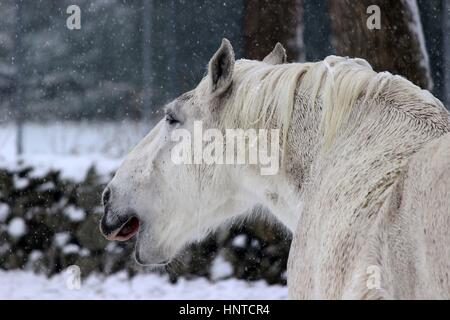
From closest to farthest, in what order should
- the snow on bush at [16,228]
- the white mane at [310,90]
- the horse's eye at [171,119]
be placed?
the white mane at [310,90] → the horse's eye at [171,119] → the snow on bush at [16,228]

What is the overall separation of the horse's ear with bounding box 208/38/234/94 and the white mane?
3 cm

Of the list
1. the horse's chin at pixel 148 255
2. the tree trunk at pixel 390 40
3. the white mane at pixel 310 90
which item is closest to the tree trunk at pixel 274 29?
the tree trunk at pixel 390 40

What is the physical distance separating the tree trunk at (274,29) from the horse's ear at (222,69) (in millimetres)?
3568

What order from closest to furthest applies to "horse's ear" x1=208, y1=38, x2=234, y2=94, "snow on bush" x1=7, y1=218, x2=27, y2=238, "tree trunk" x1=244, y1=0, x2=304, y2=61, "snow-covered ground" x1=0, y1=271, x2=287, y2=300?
1. "horse's ear" x1=208, y1=38, x2=234, y2=94
2. "snow-covered ground" x1=0, y1=271, x2=287, y2=300
3. "tree trunk" x1=244, y1=0, x2=304, y2=61
4. "snow on bush" x1=7, y1=218, x2=27, y2=238

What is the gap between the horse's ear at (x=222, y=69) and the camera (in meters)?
2.16

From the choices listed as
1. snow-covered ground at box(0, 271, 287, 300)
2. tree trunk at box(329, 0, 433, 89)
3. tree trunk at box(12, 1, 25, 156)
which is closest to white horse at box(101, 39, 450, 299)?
tree trunk at box(329, 0, 433, 89)

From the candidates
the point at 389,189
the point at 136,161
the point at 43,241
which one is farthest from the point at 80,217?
the point at 389,189

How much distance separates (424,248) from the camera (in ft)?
4.56

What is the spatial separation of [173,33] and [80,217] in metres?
1.77

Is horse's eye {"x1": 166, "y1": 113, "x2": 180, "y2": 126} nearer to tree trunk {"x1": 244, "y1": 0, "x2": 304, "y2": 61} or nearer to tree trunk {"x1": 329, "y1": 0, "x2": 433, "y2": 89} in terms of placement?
tree trunk {"x1": 329, "y1": 0, "x2": 433, "y2": 89}

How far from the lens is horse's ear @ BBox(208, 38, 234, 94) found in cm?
216

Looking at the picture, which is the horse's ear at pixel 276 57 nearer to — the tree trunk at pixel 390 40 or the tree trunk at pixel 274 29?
the tree trunk at pixel 390 40

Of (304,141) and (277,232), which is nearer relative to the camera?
(304,141)

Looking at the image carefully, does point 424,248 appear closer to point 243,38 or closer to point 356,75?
point 356,75
